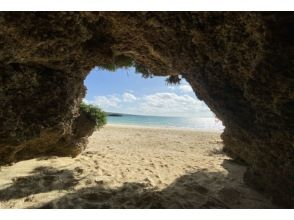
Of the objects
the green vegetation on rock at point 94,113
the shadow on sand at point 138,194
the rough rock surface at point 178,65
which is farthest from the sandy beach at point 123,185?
the green vegetation on rock at point 94,113

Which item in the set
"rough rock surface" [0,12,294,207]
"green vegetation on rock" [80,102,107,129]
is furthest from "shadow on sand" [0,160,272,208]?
"green vegetation on rock" [80,102,107,129]

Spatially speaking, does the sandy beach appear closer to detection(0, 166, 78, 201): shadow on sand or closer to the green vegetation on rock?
detection(0, 166, 78, 201): shadow on sand

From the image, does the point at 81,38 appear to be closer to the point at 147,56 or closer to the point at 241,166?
the point at 147,56

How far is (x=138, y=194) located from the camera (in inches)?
284

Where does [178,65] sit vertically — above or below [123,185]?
above

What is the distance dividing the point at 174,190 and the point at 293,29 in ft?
15.3

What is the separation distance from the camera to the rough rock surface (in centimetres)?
481

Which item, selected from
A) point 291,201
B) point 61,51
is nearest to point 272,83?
point 291,201

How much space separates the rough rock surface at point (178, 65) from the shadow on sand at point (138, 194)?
35.5 inches

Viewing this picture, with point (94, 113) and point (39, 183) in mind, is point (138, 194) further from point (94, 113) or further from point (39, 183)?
point (94, 113)

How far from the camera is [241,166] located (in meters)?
10.1

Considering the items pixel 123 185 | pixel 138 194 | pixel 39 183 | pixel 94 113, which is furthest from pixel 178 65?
pixel 94 113

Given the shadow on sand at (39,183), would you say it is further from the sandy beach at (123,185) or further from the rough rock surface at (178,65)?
the rough rock surface at (178,65)

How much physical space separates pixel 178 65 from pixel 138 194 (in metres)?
3.21
